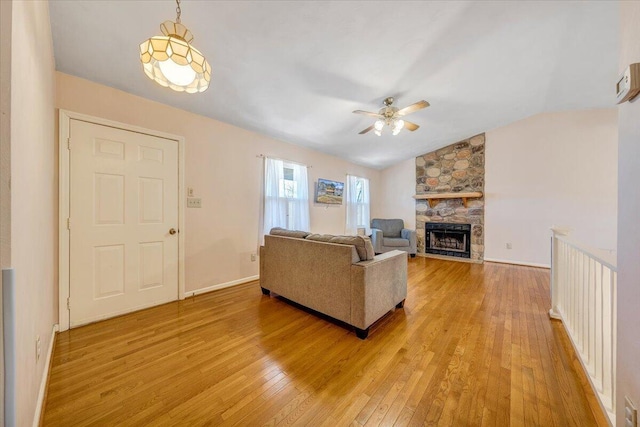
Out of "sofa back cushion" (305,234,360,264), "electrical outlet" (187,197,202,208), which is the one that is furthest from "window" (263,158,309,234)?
"sofa back cushion" (305,234,360,264)

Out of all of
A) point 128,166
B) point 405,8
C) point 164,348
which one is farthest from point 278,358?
point 405,8

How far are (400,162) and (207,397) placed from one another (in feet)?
20.2

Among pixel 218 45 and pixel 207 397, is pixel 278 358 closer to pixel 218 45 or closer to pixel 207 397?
pixel 207 397

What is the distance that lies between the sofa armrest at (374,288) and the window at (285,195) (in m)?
2.03

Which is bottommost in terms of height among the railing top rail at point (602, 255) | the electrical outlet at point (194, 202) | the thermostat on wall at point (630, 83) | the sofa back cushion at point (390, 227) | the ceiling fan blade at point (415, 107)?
the sofa back cushion at point (390, 227)

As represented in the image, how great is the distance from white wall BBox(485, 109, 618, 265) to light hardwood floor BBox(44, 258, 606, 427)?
271 centimetres

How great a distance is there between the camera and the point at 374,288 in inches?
84.0

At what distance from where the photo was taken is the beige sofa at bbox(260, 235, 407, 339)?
2057 millimetres

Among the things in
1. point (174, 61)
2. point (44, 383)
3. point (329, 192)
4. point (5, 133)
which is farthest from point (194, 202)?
point (329, 192)

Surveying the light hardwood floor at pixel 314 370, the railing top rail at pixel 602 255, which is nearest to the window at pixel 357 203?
the light hardwood floor at pixel 314 370

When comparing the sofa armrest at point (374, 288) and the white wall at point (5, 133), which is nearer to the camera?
the white wall at point (5, 133)

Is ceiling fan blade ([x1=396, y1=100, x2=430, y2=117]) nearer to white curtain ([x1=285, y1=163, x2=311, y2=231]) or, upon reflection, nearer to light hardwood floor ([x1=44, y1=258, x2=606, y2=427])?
white curtain ([x1=285, y1=163, x2=311, y2=231])

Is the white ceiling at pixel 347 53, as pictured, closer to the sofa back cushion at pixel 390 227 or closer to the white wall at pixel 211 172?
the white wall at pixel 211 172

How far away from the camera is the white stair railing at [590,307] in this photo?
1255 millimetres
